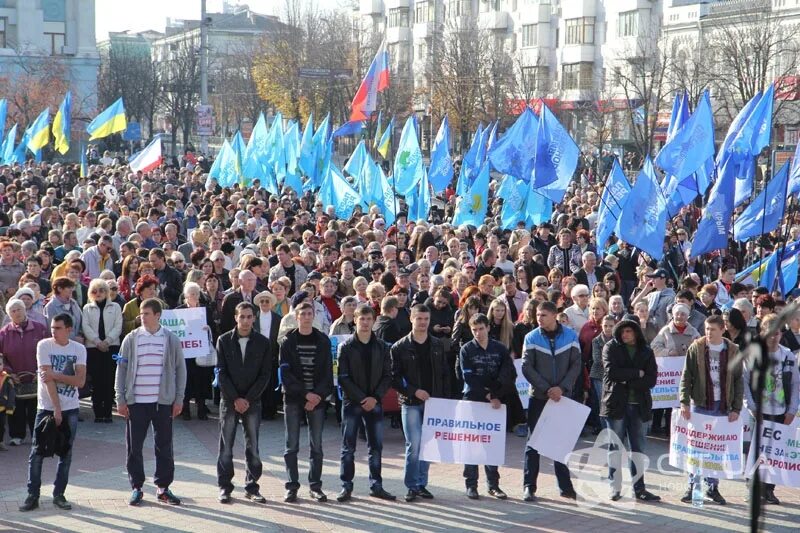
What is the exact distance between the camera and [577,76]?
237 ft

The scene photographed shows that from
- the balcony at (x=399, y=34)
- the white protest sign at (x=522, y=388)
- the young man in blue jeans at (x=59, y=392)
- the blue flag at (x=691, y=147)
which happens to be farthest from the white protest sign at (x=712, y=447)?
the balcony at (x=399, y=34)

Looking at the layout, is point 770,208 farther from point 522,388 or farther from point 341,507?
point 341,507

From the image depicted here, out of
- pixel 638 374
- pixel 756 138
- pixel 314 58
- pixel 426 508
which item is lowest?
pixel 426 508

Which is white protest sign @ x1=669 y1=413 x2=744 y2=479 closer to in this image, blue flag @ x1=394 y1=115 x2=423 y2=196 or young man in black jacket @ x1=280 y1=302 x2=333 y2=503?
young man in black jacket @ x1=280 y1=302 x2=333 y2=503

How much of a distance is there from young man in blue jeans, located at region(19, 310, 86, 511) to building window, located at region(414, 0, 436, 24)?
7465 cm

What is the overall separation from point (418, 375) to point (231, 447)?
5.21 ft

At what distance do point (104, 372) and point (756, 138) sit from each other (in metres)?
9.85

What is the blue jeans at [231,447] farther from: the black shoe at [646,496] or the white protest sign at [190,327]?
the black shoe at [646,496]

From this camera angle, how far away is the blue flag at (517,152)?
68.1 ft

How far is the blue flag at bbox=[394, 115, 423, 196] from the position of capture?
77.4ft

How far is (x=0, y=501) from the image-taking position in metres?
9.80

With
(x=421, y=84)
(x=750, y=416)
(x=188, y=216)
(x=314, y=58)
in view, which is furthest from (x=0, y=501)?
(x=421, y=84)

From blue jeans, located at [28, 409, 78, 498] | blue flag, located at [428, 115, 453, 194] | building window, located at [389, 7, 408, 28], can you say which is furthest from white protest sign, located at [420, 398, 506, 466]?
building window, located at [389, 7, 408, 28]

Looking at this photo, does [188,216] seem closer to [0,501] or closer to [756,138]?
[756,138]
